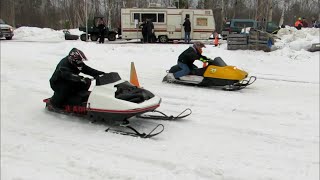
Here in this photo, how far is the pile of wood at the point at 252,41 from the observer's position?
54.2 feet

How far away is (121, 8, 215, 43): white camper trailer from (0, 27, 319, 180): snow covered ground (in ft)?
38.8

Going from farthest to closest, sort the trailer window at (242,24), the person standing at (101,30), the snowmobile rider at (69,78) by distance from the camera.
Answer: the trailer window at (242,24), the person standing at (101,30), the snowmobile rider at (69,78)

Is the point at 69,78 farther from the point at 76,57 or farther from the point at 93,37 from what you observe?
the point at 93,37

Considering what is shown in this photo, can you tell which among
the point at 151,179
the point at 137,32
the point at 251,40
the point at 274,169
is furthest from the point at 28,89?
the point at 137,32

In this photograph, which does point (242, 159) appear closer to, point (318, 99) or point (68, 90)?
point (68, 90)

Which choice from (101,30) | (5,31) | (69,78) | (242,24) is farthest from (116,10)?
(69,78)

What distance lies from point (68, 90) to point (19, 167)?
2213 millimetres

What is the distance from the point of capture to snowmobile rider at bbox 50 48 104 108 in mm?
6329

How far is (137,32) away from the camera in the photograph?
73.2ft

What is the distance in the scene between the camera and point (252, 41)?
659 inches

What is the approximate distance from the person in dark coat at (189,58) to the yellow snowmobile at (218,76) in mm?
126

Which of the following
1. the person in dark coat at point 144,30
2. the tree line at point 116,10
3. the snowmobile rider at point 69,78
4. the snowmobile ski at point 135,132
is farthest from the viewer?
the tree line at point 116,10

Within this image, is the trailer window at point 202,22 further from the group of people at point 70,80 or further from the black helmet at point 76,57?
the black helmet at point 76,57

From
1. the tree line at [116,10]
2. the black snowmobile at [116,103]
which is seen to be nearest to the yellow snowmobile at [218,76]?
the black snowmobile at [116,103]
